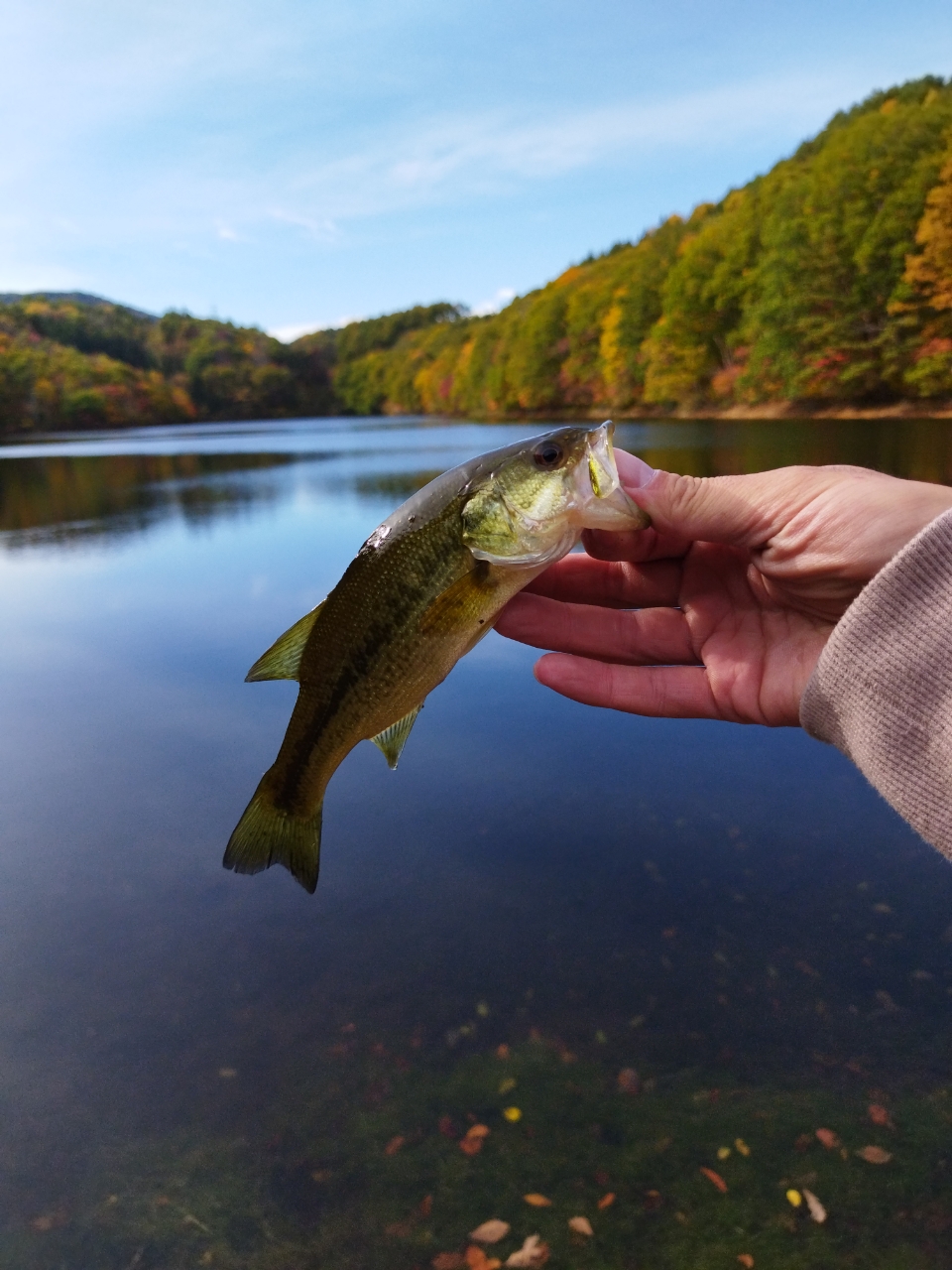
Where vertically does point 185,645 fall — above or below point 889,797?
below

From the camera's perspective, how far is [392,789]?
6340 millimetres

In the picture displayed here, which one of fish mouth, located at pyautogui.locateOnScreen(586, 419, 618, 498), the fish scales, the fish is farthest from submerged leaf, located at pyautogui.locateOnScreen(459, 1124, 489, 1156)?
fish mouth, located at pyautogui.locateOnScreen(586, 419, 618, 498)

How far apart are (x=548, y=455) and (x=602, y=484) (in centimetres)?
21

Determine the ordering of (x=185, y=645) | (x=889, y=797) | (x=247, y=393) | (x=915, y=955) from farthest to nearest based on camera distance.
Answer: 1. (x=247, y=393)
2. (x=185, y=645)
3. (x=915, y=955)
4. (x=889, y=797)

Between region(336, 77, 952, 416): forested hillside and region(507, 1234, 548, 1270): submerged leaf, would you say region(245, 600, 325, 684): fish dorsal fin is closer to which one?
region(507, 1234, 548, 1270): submerged leaf

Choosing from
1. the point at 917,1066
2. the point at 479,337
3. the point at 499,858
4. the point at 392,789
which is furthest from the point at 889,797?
the point at 479,337

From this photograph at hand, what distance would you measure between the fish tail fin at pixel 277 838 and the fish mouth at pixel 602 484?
1485 millimetres

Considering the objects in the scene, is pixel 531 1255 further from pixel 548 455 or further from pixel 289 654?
pixel 548 455

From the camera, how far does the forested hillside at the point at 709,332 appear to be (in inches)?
1650

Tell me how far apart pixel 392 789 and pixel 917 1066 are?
404 cm

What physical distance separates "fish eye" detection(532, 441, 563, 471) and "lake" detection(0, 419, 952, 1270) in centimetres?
294

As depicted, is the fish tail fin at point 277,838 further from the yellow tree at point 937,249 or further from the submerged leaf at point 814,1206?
the yellow tree at point 937,249

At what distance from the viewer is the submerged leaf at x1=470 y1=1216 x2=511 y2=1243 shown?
303 cm

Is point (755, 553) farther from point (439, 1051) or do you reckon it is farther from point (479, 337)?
point (479, 337)
